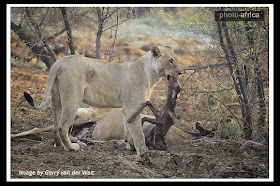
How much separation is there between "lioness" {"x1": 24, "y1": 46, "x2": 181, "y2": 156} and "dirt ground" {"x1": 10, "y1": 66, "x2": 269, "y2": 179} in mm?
343

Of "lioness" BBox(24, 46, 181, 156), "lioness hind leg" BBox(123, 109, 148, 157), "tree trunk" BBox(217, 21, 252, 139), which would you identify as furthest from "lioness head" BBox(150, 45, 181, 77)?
"tree trunk" BBox(217, 21, 252, 139)

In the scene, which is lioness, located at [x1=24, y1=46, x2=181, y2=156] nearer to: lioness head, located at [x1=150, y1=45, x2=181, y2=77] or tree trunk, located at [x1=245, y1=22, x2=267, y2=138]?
lioness head, located at [x1=150, y1=45, x2=181, y2=77]

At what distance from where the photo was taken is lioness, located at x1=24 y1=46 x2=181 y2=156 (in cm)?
589

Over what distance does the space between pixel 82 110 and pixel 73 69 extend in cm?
156

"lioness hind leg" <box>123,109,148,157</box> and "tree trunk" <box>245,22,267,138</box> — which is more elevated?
"tree trunk" <box>245,22,267,138</box>

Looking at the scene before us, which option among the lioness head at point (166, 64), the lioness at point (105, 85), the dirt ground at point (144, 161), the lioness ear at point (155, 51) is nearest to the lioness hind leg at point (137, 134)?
the lioness at point (105, 85)

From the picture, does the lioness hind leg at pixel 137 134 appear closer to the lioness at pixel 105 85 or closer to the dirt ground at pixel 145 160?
the lioness at pixel 105 85

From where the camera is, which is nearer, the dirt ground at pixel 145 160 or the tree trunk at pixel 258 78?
the dirt ground at pixel 145 160

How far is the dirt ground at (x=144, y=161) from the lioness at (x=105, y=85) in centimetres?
34

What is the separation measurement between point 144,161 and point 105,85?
1.24 metres

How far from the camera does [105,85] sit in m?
6.23

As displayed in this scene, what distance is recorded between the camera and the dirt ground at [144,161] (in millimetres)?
5145

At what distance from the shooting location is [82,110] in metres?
7.36

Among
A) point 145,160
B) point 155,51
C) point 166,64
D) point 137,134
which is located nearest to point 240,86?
point 166,64
